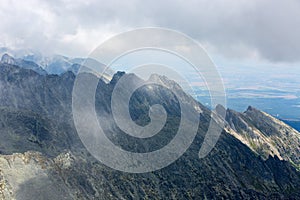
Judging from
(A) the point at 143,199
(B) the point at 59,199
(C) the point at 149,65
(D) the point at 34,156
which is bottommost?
(A) the point at 143,199

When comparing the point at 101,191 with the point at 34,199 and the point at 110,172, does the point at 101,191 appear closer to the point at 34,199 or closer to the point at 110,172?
the point at 110,172

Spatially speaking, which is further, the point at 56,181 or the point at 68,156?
the point at 68,156

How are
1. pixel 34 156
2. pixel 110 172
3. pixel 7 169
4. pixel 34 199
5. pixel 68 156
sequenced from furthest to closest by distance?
pixel 110 172 < pixel 68 156 < pixel 34 156 < pixel 7 169 < pixel 34 199

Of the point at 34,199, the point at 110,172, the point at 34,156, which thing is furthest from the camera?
the point at 110,172

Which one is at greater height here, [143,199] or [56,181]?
[56,181]

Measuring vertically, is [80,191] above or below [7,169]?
below

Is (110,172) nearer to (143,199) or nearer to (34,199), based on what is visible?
(143,199)

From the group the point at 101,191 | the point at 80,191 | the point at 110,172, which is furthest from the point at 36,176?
the point at 110,172

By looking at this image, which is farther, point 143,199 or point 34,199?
point 143,199

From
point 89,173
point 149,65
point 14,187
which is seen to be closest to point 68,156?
point 89,173
